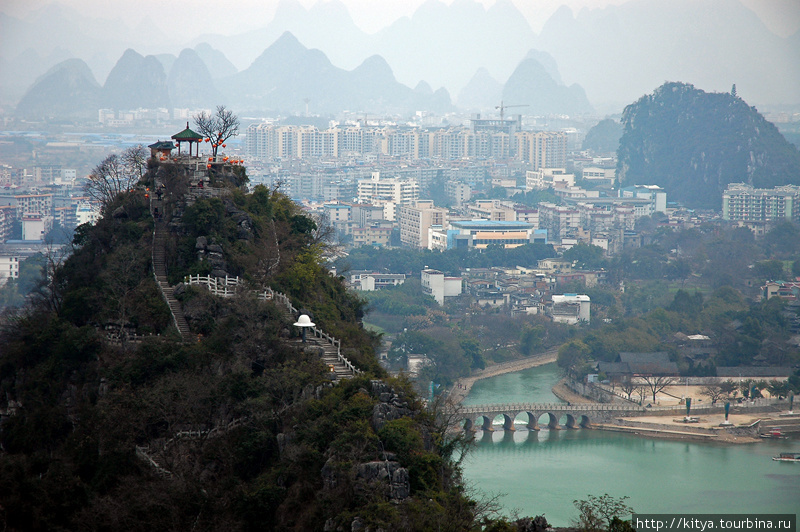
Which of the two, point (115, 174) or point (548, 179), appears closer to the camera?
point (115, 174)

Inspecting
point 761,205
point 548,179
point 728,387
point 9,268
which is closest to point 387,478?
point 728,387

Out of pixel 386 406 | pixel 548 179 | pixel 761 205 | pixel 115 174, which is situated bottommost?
pixel 386 406

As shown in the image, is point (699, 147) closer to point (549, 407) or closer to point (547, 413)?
point (547, 413)

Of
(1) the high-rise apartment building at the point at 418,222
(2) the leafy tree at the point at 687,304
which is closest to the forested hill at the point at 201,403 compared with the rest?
(2) the leafy tree at the point at 687,304

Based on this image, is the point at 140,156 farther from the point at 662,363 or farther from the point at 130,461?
the point at 662,363

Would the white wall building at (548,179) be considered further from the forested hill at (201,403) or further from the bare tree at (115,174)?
the forested hill at (201,403)

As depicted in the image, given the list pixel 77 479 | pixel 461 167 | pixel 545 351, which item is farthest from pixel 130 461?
pixel 461 167
